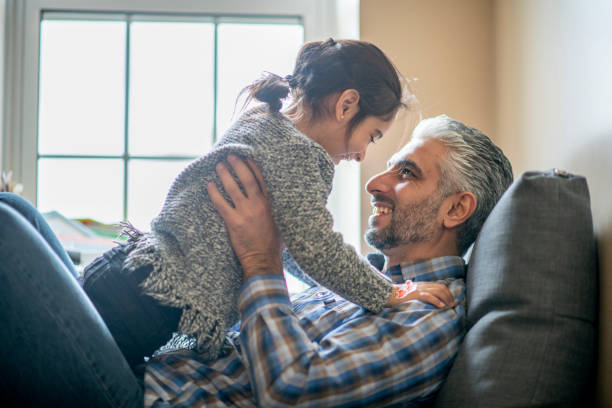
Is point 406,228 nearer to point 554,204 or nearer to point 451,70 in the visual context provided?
point 554,204

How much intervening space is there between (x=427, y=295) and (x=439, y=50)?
107 cm

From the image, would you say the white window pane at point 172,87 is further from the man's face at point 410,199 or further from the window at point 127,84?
the man's face at point 410,199

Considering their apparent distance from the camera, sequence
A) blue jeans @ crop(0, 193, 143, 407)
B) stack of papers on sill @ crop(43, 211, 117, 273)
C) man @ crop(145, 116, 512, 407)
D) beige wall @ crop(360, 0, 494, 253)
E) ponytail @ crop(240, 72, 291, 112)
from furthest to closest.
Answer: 1. stack of papers on sill @ crop(43, 211, 117, 273)
2. beige wall @ crop(360, 0, 494, 253)
3. ponytail @ crop(240, 72, 291, 112)
4. man @ crop(145, 116, 512, 407)
5. blue jeans @ crop(0, 193, 143, 407)

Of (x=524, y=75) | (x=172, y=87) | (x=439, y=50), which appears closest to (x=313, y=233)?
(x=524, y=75)

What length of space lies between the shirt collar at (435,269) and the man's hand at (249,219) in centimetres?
37

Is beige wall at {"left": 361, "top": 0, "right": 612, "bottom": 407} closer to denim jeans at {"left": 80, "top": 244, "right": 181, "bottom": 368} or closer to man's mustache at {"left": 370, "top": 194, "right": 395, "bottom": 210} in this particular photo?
man's mustache at {"left": 370, "top": 194, "right": 395, "bottom": 210}

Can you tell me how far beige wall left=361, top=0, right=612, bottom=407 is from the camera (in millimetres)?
1143

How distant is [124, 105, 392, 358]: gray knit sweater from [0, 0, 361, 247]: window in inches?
40.8

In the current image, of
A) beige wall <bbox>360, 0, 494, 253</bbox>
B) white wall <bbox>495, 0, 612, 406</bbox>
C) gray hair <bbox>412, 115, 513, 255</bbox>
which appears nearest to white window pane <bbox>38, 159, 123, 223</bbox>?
beige wall <bbox>360, 0, 494, 253</bbox>

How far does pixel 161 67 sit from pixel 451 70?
117cm

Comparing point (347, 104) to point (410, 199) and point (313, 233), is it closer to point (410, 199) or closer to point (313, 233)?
point (410, 199)

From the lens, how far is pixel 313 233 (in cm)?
113

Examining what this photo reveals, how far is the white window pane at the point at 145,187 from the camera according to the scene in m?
2.29

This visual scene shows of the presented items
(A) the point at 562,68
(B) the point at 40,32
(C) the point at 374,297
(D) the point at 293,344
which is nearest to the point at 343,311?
(C) the point at 374,297
